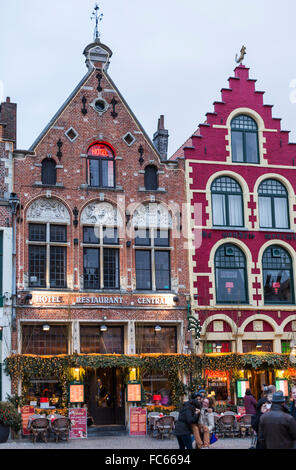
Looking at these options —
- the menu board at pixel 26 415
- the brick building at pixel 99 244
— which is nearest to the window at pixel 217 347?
the brick building at pixel 99 244

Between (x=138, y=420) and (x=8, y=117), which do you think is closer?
(x=138, y=420)

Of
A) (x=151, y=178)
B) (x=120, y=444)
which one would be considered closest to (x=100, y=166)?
(x=151, y=178)

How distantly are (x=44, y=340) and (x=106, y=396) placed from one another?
10.4ft

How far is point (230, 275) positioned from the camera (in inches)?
1128

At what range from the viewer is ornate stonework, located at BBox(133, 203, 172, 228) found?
2788cm

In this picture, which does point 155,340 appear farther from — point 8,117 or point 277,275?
point 8,117

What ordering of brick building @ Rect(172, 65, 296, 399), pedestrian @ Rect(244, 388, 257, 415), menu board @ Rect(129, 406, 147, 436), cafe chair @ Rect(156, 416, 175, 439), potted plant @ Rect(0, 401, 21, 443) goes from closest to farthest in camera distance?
1. potted plant @ Rect(0, 401, 21, 443)
2. cafe chair @ Rect(156, 416, 175, 439)
3. pedestrian @ Rect(244, 388, 257, 415)
4. menu board @ Rect(129, 406, 147, 436)
5. brick building @ Rect(172, 65, 296, 399)

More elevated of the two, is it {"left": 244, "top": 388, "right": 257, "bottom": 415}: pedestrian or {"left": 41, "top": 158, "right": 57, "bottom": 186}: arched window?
{"left": 41, "top": 158, "right": 57, "bottom": 186}: arched window

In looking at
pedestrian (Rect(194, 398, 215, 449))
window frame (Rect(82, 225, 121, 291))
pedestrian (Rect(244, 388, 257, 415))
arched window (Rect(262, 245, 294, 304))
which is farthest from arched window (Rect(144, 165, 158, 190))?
pedestrian (Rect(194, 398, 215, 449))

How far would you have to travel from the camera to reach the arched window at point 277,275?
28938mm

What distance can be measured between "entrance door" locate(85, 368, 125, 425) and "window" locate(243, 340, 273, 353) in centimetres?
534

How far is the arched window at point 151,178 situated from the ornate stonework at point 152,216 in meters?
0.80

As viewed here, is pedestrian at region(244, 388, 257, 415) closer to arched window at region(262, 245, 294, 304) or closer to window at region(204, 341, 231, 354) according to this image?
window at region(204, 341, 231, 354)

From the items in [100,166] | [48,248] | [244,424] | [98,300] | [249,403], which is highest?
[100,166]
